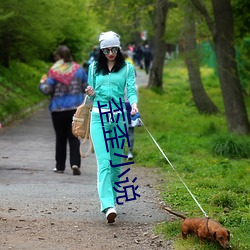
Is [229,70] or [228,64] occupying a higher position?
[228,64]

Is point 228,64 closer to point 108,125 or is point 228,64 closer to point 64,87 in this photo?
point 64,87

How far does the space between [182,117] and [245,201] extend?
15.0 meters

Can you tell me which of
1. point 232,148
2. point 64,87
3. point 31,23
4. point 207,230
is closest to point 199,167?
point 232,148

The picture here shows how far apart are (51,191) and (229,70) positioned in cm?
809

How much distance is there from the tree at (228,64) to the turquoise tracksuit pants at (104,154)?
9080mm

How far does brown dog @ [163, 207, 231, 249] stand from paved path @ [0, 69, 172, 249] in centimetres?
110

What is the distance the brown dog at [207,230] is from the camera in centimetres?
603

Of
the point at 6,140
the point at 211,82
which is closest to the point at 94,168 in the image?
the point at 6,140

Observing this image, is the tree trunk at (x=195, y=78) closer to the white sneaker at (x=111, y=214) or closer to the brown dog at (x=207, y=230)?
the white sneaker at (x=111, y=214)

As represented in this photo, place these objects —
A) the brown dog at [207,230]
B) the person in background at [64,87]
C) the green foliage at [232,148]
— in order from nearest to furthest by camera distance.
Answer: the brown dog at [207,230] < the person in background at [64,87] < the green foliage at [232,148]

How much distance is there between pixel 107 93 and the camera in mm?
7613

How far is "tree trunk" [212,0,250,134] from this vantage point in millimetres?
16297

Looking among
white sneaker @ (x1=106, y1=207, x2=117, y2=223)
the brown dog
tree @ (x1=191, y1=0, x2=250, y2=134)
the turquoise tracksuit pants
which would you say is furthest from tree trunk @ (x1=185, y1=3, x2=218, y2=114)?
the brown dog

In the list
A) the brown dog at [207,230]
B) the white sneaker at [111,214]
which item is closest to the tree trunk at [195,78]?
the white sneaker at [111,214]
